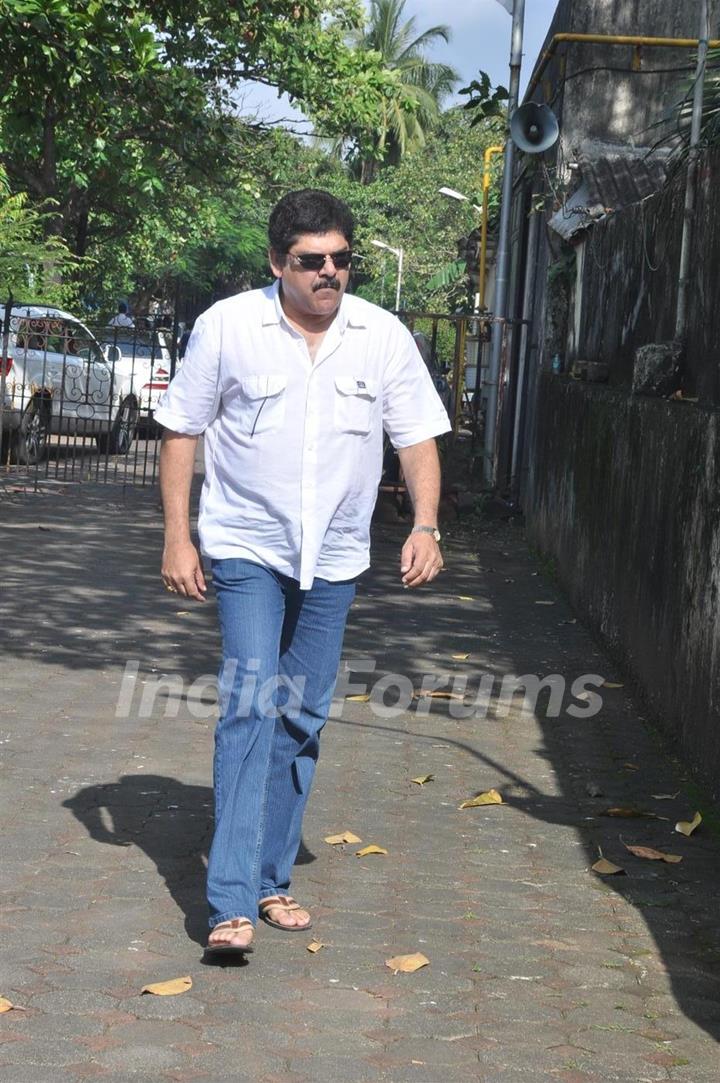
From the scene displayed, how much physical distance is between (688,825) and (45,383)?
1350cm

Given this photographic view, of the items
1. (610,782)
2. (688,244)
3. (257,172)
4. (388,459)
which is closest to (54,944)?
(610,782)

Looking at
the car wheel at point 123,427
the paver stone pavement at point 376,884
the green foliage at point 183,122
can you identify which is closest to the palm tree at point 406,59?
the green foliage at point 183,122

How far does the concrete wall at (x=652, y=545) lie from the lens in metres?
6.65

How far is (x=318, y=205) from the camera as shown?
461cm

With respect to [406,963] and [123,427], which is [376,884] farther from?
[123,427]

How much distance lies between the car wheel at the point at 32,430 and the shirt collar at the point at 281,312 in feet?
46.3

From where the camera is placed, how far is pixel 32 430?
1914 centimetres

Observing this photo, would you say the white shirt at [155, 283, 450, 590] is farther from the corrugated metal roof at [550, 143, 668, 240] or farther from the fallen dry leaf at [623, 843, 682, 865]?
the corrugated metal roof at [550, 143, 668, 240]

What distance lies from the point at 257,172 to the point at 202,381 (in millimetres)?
26965

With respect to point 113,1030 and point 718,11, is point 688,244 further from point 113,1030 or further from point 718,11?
point 718,11

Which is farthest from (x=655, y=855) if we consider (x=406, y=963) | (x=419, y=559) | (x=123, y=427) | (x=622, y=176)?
(x=123, y=427)

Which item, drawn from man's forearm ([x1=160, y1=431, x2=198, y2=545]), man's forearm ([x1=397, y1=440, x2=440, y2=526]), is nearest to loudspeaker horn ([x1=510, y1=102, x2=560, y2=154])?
man's forearm ([x1=397, y1=440, x2=440, y2=526])

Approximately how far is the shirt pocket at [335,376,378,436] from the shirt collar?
15 centimetres

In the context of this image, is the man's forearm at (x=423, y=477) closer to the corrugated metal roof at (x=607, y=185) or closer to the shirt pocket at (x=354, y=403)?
the shirt pocket at (x=354, y=403)
